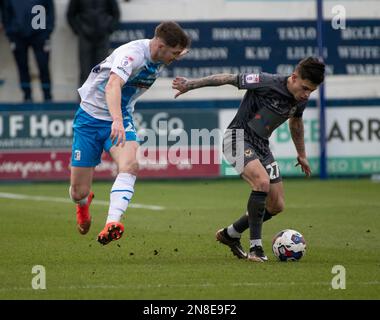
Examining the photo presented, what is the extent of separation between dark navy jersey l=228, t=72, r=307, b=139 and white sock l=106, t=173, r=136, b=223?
1.31 metres

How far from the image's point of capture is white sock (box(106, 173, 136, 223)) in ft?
31.1

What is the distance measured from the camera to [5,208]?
15.3m

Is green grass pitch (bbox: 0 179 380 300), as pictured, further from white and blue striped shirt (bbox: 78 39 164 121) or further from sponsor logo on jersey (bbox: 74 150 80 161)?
white and blue striped shirt (bbox: 78 39 164 121)

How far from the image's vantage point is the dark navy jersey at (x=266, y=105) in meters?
10.3

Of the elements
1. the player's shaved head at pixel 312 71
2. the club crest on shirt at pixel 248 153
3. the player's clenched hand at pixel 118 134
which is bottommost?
the club crest on shirt at pixel 248 153

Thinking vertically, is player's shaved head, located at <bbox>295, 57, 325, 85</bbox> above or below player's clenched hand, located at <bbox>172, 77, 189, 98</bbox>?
above

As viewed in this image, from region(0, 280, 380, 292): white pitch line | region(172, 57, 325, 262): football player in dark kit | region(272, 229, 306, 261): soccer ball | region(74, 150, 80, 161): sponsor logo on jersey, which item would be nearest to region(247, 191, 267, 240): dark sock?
region(172, 57, 325, 262): football player in dark kit

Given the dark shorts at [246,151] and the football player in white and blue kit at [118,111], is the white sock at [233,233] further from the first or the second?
the football player in white and blue kit at [118,111]

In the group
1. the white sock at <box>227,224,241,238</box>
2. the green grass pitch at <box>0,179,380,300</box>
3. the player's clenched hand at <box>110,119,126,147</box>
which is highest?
the player's clenched hand at <box>110,119,126,147</box>

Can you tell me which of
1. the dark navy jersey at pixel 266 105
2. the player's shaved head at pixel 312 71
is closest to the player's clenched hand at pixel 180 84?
the dark navy jersey at pixel 266 105

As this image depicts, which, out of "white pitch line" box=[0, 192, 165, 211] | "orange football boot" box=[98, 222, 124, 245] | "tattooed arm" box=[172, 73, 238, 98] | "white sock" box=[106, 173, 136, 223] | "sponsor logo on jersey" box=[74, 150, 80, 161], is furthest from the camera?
"white pitch line" box=[0, 192, 165, 211]

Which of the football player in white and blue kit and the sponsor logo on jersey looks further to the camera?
the sponsor logo on jersey

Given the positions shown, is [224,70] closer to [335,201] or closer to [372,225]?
[335,201]

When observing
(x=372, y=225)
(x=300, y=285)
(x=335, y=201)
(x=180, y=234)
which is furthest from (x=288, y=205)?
(x=300, y=285)
